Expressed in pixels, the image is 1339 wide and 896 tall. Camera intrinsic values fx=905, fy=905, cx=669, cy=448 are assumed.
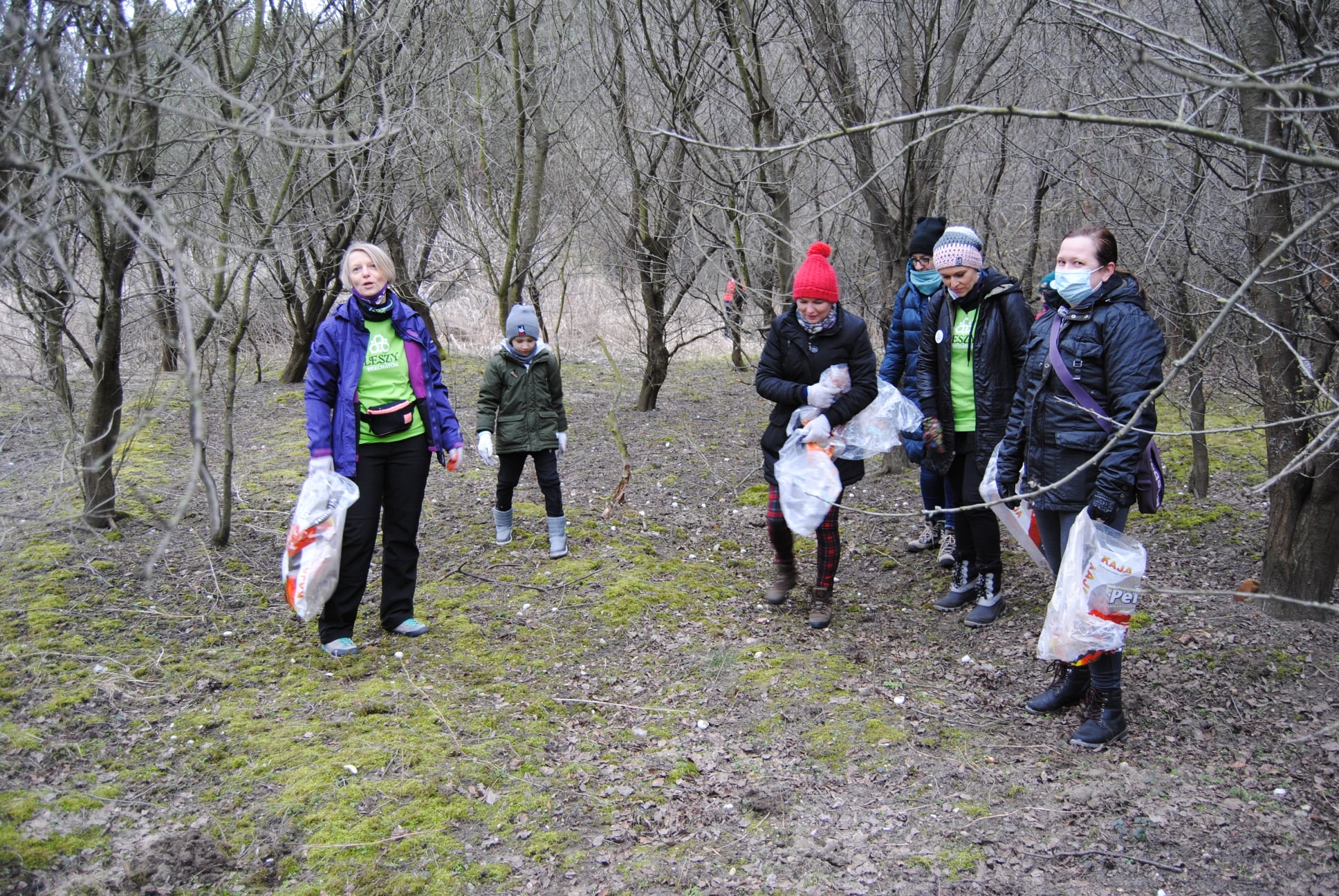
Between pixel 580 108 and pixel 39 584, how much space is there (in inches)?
259

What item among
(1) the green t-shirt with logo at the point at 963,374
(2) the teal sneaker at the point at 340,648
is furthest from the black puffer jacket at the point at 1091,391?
(2) the teal sneaker at the point at 340,648

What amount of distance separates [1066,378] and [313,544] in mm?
3359

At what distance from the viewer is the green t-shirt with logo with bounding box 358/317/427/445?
14.2 ft

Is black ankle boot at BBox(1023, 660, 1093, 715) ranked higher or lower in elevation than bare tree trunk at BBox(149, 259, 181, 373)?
lower

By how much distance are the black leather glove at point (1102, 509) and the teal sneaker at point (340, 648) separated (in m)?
3.39

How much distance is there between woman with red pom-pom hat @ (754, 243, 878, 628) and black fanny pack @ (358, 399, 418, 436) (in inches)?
71.1

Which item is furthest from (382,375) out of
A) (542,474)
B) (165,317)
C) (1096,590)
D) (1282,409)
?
(165,317)

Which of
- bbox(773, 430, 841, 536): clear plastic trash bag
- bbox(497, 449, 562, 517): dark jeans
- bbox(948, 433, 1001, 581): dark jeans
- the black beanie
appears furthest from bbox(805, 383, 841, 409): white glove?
bbox(497, 449, 562, 517): dark jeans

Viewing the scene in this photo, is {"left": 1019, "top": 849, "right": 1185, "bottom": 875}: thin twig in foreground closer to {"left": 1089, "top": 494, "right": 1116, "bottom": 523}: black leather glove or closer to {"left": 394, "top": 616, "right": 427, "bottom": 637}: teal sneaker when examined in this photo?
{"left": 1089, "top": 494, "right": 1116, "bottom": 523}: black leather glove

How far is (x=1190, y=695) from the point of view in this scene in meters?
3.88

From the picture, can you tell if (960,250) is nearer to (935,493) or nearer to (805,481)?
(805,481)

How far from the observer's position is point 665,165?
8992 millimetres

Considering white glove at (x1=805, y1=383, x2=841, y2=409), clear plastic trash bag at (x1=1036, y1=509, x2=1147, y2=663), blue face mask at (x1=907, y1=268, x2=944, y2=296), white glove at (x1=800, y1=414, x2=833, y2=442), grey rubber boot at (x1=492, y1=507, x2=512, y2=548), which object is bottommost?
grey rubber boot at (x1=492, y1=507, x2=512, y2=548)

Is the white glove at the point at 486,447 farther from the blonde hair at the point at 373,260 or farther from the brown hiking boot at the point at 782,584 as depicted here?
the brown hiking boot at the point at 782,584
